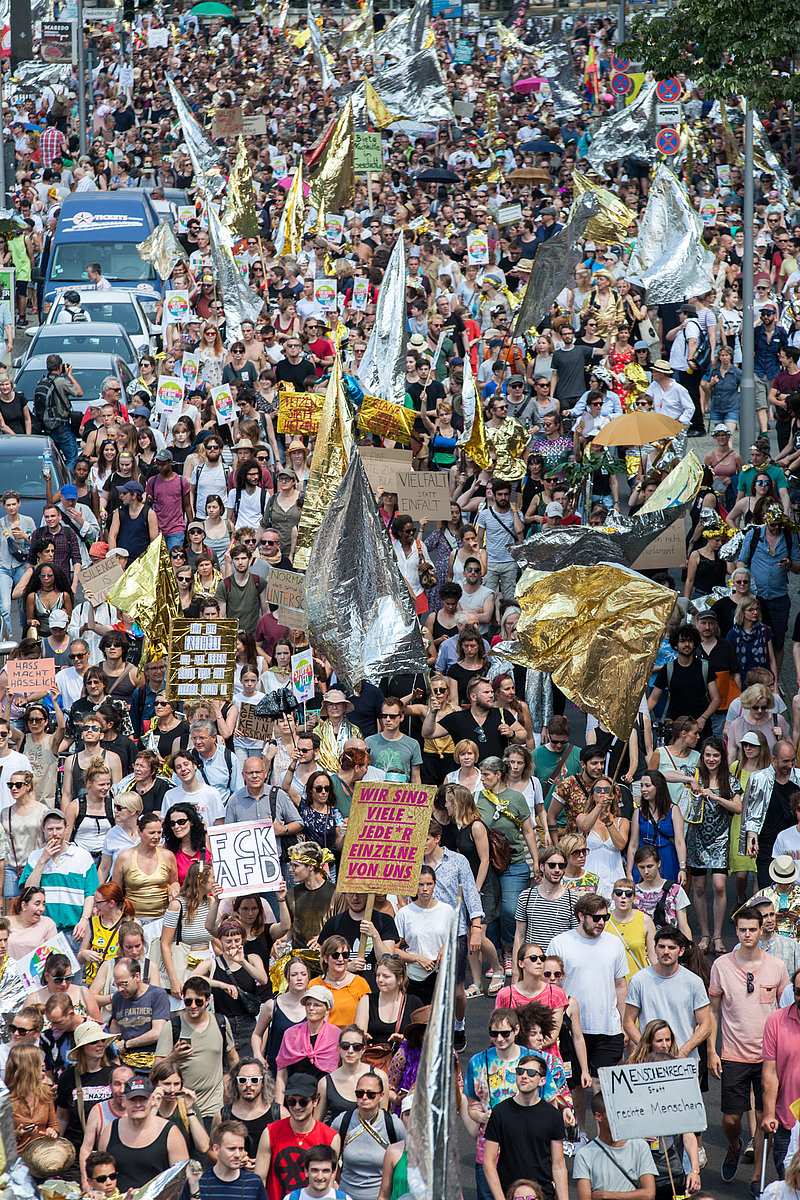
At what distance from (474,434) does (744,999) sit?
7.72 metres

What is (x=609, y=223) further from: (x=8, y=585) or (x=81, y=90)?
(x=81, y=90)

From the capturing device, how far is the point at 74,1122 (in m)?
9.09

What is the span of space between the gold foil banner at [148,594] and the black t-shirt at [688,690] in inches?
137

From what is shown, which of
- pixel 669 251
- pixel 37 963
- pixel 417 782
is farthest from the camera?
pixel 669 251

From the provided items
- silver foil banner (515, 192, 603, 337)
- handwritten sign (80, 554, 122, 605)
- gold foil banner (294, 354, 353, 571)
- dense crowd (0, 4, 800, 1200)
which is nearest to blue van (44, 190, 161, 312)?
dense crowd (0, 4, 800, 1200)

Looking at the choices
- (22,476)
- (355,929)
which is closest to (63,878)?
(355,929)

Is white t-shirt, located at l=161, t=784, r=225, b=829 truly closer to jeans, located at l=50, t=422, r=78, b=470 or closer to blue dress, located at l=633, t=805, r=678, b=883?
blue dress, located at l=633, t=805, r=678, b=883

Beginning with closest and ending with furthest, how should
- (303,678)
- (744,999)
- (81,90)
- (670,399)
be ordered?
(744,999) < (303,678) < (670,399) < (81,90)

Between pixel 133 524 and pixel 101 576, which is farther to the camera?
pixel 133 524

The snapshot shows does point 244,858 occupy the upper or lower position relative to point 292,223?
upper

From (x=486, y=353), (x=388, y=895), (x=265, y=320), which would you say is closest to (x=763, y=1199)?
(x=388, y=895)

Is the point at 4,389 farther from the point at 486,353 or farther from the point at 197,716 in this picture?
the point at 197,716

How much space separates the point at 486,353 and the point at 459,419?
6.53 ft

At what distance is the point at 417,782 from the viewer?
473 inches
